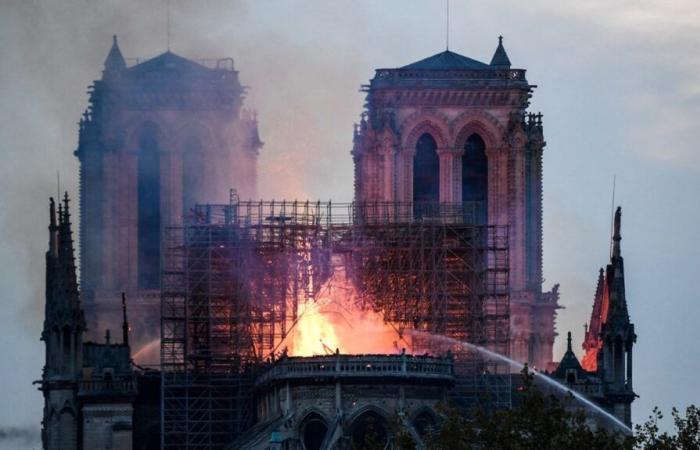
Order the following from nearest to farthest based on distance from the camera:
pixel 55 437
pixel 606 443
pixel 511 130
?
1. pixel 606 443
2. pixel 55 437
3. pixel 511 130

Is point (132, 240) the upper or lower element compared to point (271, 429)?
upper

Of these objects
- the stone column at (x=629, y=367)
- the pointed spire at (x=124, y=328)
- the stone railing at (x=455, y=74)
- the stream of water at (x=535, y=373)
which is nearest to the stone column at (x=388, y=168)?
the stone railing at (x=455, y=74)

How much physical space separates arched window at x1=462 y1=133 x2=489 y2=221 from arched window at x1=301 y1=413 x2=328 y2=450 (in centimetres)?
2637

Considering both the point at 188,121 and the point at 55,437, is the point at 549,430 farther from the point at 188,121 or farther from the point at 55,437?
the point at 188,121

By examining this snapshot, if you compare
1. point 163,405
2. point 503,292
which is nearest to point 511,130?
point 503,292

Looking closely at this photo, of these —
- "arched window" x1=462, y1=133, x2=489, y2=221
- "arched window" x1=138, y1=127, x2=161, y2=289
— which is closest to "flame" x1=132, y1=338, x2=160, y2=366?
"arched window" x1=138, y1=127, x2=161, y2=289

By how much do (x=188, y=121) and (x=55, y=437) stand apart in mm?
22787

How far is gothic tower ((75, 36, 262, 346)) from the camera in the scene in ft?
613

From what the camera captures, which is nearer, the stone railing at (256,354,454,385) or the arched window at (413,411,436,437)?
the arched window at (413,411,436,437)

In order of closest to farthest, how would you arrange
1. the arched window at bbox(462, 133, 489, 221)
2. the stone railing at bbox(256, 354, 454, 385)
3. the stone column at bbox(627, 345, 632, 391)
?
the stone railing at bbox(256, 354, 454, 385) < the stone column at bbox(627, 345, 632, 391) < the arched window at bbox(462, 133, 489, 221)

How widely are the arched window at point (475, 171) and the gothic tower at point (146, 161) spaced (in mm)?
11352

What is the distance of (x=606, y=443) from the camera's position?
137000 millimetres

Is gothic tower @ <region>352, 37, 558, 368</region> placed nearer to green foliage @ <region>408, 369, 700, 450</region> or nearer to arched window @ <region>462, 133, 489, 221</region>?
arched window @ <region>462, 133, 489, 221</region>

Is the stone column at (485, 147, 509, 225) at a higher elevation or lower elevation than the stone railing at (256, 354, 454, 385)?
higher
